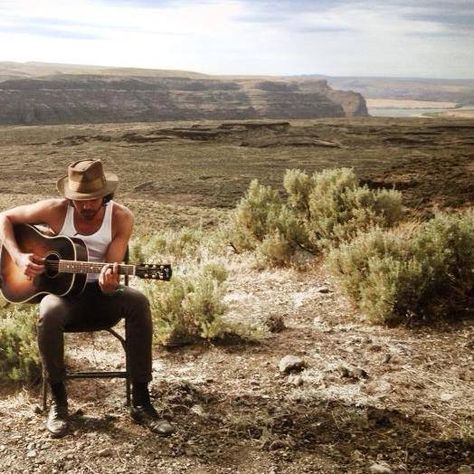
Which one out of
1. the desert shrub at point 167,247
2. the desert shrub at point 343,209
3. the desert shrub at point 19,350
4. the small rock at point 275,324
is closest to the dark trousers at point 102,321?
the desert shrub at point 19,350

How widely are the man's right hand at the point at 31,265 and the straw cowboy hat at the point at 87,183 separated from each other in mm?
431

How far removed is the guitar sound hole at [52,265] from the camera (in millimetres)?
3648

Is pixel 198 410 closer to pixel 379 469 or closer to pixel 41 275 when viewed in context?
pixel 379 469

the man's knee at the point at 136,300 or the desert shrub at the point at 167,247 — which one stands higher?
the man's knee at the point at 136,300

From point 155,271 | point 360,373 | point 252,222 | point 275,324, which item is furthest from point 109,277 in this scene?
point 252,222

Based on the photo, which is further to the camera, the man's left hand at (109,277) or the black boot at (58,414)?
the black boot at (58,414)

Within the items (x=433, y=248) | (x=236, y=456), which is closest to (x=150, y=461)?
(x=236, y=456)

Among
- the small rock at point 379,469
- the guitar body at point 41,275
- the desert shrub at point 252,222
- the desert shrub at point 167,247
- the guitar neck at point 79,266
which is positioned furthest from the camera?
the desert shrub at point 252,222

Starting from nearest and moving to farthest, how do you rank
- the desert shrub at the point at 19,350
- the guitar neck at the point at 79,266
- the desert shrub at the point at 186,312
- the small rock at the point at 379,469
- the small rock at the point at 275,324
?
the small rock at the point at 379,469, the guitar neck at the point at 79,266, the desert shrub at the point at 19,350, the desert shrub at the point at 186,312, the small rock at the point at 275,324

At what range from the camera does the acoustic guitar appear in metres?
3.36

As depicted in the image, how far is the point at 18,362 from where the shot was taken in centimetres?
456

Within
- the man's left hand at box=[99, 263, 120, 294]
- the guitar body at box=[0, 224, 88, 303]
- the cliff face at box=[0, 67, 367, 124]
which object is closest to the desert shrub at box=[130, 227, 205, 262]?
the guitar body at box=[0, 224, 88, 303]

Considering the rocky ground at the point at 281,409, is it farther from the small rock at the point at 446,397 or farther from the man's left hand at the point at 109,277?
the man's left hand at the point at 109,277

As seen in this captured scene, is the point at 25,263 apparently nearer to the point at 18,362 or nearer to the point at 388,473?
the point at 18,362
